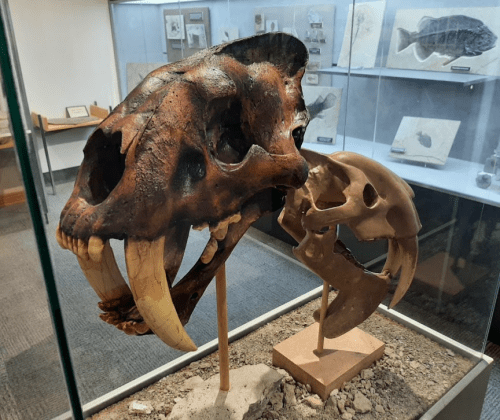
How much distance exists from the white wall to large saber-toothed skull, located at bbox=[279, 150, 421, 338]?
0.77m

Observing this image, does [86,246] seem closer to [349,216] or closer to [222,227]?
[222,227]

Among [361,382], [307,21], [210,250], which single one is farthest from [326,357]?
[307,21]

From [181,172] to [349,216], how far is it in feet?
2.00

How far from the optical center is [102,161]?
35.8 inches

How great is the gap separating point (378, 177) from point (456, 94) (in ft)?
3.03

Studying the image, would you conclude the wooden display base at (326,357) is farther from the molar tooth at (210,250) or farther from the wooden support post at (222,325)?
the molar tooth at (210,250)

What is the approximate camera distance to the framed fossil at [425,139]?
83.3 inches

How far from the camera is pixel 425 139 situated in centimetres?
216

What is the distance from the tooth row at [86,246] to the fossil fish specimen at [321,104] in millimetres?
1821

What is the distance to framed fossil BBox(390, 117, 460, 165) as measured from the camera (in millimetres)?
Answer: 2115

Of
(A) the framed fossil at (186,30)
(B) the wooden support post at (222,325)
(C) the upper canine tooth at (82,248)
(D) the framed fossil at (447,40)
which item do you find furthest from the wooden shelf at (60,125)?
(D) the framed fossil at (447,40)

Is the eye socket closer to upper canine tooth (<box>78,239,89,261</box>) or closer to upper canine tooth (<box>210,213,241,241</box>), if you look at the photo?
upper canine tooth (<box>210,213,241,241</box>)

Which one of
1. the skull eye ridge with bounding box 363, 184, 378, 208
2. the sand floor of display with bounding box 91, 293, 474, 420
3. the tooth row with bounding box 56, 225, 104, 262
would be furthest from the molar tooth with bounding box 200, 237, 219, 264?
the sand floor of display with bounding box 91, 293, 474, 420

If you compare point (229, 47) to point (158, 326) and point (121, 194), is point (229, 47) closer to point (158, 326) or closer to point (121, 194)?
point (121, 194)
